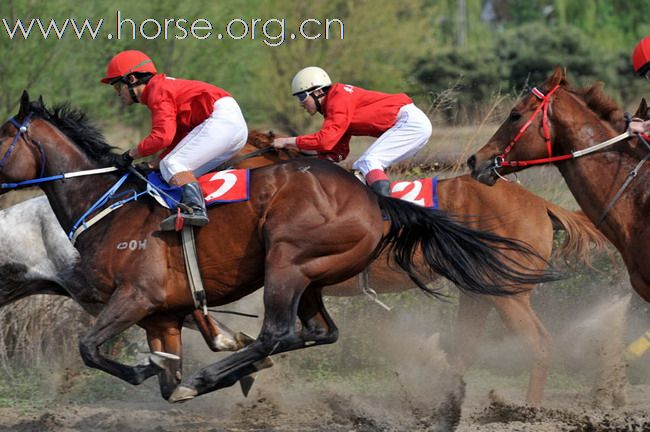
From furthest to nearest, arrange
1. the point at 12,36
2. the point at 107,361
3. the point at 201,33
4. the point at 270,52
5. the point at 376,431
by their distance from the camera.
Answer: the point at 270,52, the point at 201,33, the point at 12,36, the point at 376,431, the point at 107,361

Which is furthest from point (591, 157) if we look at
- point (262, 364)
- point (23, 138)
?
point (23, 138)

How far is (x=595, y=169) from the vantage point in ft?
19.2

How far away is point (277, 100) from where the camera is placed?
1872 cm

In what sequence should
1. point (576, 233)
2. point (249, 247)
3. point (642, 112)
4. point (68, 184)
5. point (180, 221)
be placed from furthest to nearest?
point (576, 233) < point (642, 112) < point (68, 184) < point (249, 247) < point (180, 221)

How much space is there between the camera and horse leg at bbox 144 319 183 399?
18.8 feet

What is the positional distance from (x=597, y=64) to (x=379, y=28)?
4.94 meters

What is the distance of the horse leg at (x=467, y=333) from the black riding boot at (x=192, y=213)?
2.48m

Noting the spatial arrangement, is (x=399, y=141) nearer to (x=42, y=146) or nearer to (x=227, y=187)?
(x=227, y=187)

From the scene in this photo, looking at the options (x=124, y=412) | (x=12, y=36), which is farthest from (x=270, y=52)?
(x=124, y=412)

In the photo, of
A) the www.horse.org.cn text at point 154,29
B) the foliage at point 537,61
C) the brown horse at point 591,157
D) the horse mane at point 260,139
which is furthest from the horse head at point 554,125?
the foliage at point 537,61

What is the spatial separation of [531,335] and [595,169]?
4.57 feet

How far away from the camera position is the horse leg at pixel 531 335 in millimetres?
6637

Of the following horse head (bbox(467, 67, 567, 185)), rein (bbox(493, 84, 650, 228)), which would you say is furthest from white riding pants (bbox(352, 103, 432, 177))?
rein (bbox(493, 84, 650, 228))

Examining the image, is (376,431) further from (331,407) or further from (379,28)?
(379,28)
